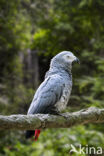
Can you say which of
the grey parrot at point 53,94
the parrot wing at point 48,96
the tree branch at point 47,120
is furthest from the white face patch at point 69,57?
the tree branch at point 47,120

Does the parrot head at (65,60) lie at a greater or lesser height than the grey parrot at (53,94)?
greater

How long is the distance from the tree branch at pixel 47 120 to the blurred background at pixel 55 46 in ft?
8.28

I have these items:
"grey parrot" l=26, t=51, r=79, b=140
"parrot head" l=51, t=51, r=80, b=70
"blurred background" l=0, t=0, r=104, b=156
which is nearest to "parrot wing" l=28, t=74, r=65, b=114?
"grey parrot" l=26, t=51, r=79, b=140

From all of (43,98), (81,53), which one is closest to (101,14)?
(81,53)

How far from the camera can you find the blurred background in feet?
16.1

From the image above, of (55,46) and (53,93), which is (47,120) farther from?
(55,46)

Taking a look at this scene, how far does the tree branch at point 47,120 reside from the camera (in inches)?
65.9

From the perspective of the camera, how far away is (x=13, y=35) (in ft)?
18.2

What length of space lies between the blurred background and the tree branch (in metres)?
2.52

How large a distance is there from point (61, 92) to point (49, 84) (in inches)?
5.6

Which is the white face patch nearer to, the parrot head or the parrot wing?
the parrot head

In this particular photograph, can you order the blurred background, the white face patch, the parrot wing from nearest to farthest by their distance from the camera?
the parrot wing, the white face patch, the blurred background

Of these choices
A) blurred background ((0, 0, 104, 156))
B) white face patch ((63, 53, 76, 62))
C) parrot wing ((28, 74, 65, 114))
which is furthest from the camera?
blurred background ((0, 0, 104, 156))

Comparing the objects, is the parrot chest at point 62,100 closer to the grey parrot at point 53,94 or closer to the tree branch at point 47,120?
the grey parrot at point 53,94
